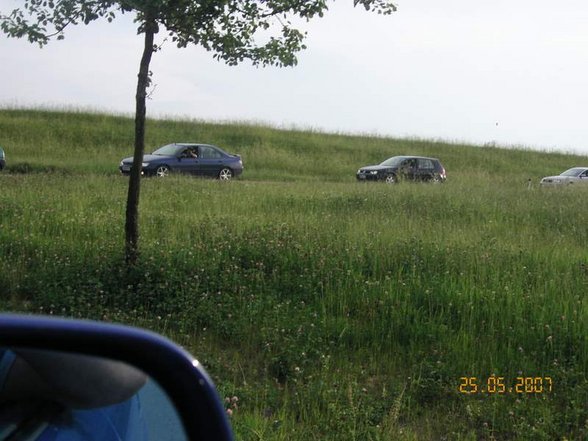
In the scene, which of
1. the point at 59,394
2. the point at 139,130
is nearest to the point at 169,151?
the point at 139,130

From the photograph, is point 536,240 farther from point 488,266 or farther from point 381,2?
point 381,2

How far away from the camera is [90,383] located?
1.82m

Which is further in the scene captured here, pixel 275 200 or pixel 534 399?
pixel 275 200

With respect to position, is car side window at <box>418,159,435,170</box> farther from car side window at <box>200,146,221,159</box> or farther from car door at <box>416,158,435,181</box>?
car side window at <box>200,146,221,159</box>

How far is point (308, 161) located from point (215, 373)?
2983 centimetres

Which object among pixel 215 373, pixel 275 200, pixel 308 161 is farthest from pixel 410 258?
pixel 308 161

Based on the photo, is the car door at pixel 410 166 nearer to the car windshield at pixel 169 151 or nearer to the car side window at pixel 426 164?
the car side window at pixel 426 164

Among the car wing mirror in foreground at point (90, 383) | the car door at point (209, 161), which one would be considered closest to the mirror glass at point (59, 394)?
the car wing mirror in foreground at point (90, 383)

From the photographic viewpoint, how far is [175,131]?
38.4 m

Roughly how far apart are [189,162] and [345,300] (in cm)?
2053

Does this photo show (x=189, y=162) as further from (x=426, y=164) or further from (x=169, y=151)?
(x=426, y=164)

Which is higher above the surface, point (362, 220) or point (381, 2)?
point (381, 2)

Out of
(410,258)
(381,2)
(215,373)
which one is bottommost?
(215,373)
